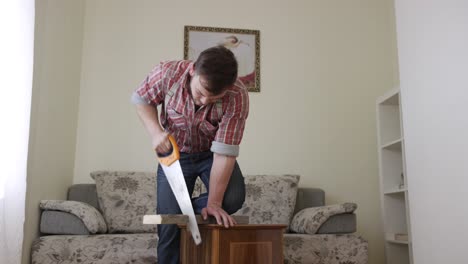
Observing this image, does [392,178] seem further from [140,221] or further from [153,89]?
[153,89]

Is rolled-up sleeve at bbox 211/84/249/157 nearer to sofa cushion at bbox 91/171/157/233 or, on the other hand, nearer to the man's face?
the man's face

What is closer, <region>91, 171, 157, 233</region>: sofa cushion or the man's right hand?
the man's right hand

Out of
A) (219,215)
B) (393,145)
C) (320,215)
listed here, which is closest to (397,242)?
(393,145)

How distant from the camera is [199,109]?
1.85 meters

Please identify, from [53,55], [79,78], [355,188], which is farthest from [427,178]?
[79,78]

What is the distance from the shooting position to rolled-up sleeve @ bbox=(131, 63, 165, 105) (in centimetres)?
188

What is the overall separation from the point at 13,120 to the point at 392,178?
262 centimetres

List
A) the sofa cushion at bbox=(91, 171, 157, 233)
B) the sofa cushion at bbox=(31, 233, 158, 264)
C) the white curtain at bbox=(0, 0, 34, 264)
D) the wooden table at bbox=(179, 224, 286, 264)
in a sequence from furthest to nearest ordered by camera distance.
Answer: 1. the sofa cushion at bbox=(91, 171, 157, 233)
2. the sofa cushion at bbox=(31, 233, 158, 264)
3. the white curtain at bbox=(0, 0, 34, 264)
4. the wooden table at bbox=(179, 224, 286, 264)

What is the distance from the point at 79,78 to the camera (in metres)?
3.67

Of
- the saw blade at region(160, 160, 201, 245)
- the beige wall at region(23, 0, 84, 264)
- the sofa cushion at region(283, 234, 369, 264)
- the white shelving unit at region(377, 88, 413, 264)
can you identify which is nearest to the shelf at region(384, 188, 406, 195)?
the white shelving unit at region(377, 88, 413, 264)

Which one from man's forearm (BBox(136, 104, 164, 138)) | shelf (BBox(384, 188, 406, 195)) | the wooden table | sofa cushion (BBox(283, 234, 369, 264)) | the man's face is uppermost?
the man's face

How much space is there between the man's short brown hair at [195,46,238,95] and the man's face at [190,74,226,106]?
3 cm

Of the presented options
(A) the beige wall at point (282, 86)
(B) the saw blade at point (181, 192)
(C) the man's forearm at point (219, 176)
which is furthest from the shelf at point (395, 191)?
(B) the saw blade at point (181, 192)

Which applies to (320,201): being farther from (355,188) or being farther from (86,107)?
(86,107)
